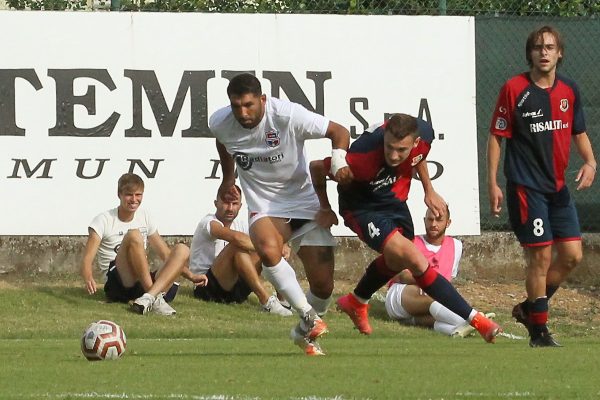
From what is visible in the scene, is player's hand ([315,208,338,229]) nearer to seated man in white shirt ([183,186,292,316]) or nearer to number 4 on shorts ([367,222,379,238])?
number 4 on shorts ([367,222,379,238])

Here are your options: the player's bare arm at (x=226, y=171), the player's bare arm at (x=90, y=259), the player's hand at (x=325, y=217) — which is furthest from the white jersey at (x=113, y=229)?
the player's hand at (x=325, y=217)

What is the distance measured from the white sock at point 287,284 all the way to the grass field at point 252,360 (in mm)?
414

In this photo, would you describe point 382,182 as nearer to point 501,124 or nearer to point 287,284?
point 287,284

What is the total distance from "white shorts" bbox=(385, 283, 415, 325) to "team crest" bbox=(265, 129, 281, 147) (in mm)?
4340

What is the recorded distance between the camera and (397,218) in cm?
994

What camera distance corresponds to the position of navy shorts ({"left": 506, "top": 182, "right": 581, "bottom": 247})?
34.4ft

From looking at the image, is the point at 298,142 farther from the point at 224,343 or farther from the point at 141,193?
the point at 141,193

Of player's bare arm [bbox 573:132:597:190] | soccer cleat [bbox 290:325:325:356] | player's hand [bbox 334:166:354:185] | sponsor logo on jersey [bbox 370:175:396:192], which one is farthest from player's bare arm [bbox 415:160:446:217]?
player's bare arm [bbox 573:132:597:190]

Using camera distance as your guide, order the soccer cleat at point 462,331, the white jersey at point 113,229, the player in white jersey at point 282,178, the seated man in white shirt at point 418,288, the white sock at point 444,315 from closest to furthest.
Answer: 1. the player in white jersey at point 282,178
2. the soccer cleat at point 462,331
3. the white sock at point 444,315
4. the seated man in white shirt at point 418,288
5. the white jersey at point 113,229

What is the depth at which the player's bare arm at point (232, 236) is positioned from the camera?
14.4 m

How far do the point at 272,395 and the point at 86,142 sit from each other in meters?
8.95

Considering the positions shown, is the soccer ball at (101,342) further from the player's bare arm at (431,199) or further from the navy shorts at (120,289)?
the navy shorts at (120,289)

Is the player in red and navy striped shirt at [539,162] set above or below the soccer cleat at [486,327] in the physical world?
above

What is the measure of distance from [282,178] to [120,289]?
4.68 metres
